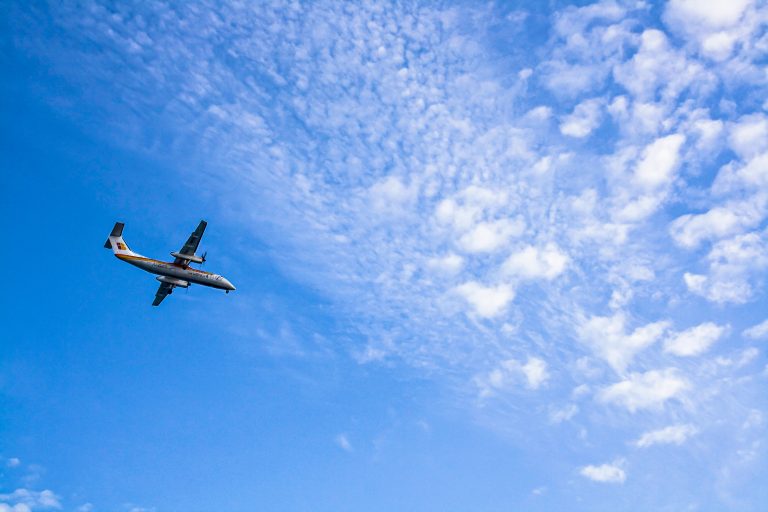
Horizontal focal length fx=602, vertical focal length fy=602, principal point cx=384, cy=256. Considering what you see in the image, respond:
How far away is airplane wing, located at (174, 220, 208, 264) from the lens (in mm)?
119938

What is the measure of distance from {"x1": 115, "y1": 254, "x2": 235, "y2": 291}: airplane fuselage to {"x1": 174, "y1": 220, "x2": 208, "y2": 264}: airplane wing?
2201 mm

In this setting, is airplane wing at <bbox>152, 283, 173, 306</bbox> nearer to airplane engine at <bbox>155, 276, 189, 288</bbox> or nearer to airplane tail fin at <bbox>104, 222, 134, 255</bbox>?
airplane engine at <bbox>155, 276, 189, 288</bbox>

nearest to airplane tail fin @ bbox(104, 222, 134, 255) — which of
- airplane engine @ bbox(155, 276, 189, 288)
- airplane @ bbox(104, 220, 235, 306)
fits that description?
airplane @ bbox(104, 220, 235, 306)

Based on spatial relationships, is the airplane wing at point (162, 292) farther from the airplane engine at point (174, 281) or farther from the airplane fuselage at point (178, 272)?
the airplane fuselage at point (178, 272)

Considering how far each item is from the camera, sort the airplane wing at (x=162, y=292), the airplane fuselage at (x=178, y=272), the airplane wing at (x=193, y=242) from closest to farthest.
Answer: the airplane wing at (x=193, y=242) → the airplane fuselage at (x=178, y=272) → the airplane wing at (x=162, y=292)

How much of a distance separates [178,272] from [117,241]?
640 inches

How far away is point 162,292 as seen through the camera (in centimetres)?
13200

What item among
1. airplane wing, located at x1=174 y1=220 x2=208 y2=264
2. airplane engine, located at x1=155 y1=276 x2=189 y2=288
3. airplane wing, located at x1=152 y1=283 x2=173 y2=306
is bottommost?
airplane engine, located at x1=155 y1=276 x2=189 y2=288

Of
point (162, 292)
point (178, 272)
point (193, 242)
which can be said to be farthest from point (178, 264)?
point (162, 292)

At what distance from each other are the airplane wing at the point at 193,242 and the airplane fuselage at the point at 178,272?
2201 mm

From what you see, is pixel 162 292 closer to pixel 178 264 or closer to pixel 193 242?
pixel 178 264

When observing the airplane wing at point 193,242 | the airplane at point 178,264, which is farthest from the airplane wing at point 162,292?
the airplane wing at point 193,242

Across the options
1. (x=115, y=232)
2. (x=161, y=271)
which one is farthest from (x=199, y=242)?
(x=115, y=232)

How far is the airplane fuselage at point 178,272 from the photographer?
123438mm
